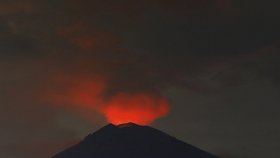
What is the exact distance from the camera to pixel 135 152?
125500 mm

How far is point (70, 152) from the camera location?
123000 mm

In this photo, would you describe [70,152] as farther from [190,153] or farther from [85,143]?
[190,153]

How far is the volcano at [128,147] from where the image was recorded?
122m

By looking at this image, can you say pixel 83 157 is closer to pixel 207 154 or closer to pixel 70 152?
pixel 70 152

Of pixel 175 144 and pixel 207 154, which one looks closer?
pixel 207 154

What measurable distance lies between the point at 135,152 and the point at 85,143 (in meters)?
13.2

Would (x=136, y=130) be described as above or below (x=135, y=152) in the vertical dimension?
above

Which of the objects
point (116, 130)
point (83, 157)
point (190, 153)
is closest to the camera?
point (83, 157)

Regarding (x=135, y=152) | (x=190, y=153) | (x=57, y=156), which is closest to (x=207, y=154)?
(x=190, y=153)

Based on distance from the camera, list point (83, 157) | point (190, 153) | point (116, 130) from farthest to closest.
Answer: point (116, 130) < point (190, 153) < point (83, 157)

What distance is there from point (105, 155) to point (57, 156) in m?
10.2

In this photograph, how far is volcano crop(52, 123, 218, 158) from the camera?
122m

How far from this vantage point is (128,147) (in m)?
129

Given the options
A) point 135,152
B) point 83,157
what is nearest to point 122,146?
point 135,152
